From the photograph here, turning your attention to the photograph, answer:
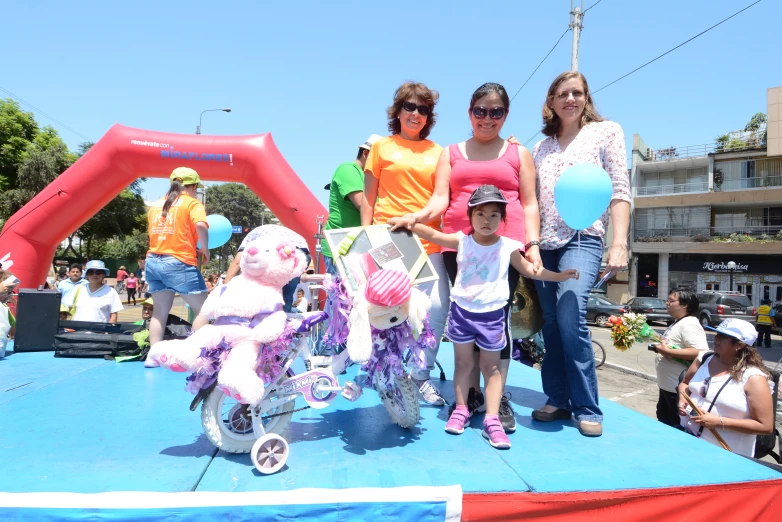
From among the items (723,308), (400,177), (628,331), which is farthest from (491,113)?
(723,308)

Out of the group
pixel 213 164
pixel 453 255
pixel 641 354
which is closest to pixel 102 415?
pixel 453 255

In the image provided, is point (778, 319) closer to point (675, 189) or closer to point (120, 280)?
point (675, 189)

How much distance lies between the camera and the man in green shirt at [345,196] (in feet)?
11.2

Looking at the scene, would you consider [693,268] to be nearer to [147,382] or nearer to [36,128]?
[147,382]

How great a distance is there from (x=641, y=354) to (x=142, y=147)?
37.9 ft

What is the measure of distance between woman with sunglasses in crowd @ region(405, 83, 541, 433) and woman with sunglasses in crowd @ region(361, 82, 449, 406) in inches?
7.3

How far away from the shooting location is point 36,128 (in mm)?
22547

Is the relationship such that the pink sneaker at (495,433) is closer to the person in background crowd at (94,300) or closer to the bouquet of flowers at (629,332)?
the bouquet of flowers at (629,332)

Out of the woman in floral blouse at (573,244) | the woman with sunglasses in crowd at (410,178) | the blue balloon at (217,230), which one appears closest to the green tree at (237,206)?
the blue balloon at (217,230)

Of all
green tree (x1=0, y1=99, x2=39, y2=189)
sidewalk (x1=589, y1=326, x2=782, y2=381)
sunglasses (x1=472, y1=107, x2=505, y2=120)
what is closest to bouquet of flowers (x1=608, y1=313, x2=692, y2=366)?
sunglasses (x1=472, y1=107, x2=505, y2=120)

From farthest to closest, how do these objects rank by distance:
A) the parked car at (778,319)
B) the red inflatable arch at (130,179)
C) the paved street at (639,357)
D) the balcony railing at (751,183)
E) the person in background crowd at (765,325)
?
1. the balcony railing at (751,183)
2. the parked car at (778,319)
3. the person in background crowd at (765,325)
4. the paved street at (639,357)
5. the red inflatable arch at (130,179)

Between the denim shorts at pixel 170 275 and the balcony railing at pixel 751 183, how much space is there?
31.1 meters

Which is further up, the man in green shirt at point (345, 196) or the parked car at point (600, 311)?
the man in green shirt at point (345, 196)

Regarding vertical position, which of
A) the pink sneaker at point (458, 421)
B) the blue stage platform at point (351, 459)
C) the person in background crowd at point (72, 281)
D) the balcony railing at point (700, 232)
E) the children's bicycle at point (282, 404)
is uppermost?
the balcony railing at point (700, 232)
